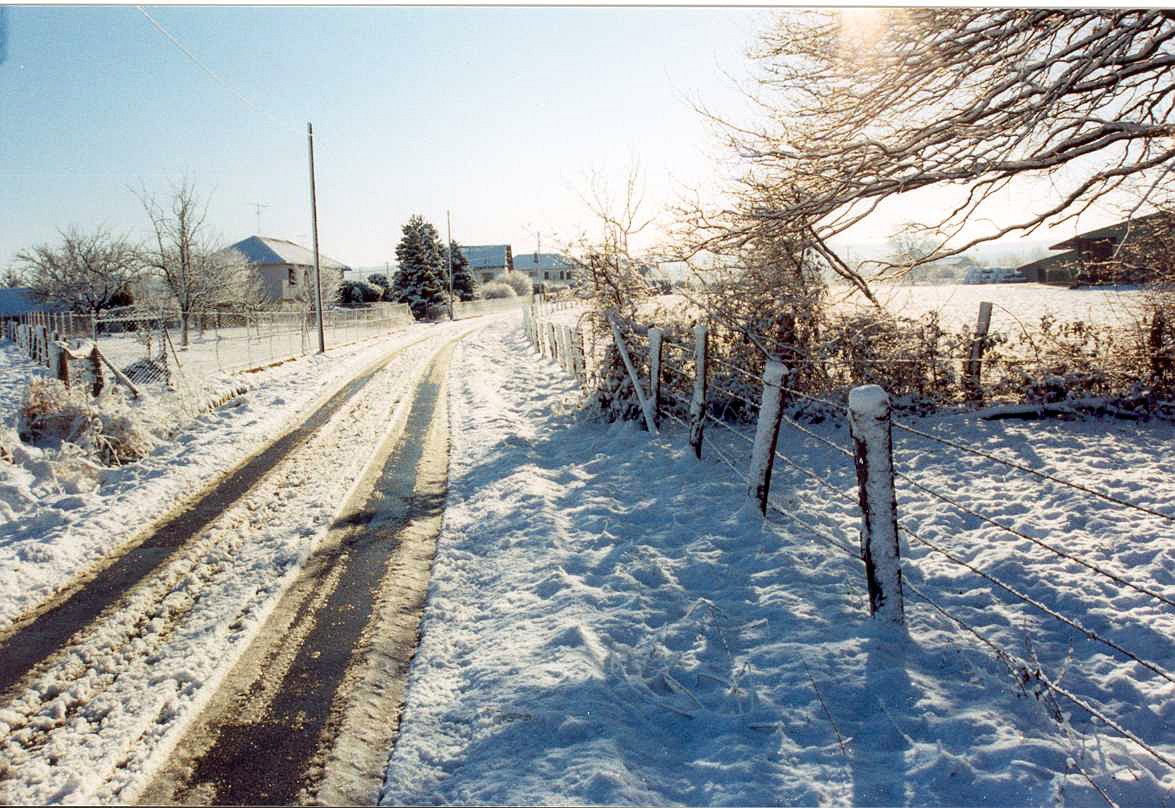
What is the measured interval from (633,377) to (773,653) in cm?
516

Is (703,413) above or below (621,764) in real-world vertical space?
above

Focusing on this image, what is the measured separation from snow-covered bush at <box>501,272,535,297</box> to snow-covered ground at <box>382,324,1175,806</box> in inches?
2731

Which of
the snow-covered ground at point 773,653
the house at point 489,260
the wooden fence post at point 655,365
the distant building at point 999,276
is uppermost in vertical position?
the house at point 489,260

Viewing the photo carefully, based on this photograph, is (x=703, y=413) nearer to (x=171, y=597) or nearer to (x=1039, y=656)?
(x=1039, y=656)

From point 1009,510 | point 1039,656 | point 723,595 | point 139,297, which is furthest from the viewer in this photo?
point 139,297

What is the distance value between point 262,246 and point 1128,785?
57916 millimetres

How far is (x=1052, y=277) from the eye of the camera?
159ft

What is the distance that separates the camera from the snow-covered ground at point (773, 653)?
8.08ft

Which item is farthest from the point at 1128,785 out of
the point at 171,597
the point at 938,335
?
the point at 938,335

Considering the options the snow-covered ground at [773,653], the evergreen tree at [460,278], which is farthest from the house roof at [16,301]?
the snow-covered ground at [773,653]

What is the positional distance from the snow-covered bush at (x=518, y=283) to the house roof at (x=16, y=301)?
135 ft

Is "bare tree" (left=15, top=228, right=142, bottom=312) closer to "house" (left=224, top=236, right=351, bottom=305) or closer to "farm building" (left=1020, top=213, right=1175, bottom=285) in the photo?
"house" (left=224, top=236, right=351, bottom=305)

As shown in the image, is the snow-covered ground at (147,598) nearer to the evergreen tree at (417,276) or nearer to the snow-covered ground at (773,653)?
the snow-covered ground at (773,653)

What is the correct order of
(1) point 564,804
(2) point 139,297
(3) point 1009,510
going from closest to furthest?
(1) point 564,804, (3) point 1009,510, (2) point 139,297
